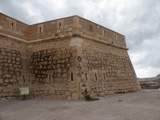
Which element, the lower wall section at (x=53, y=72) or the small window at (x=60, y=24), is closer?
the lower wall section at (x=53, y=72)

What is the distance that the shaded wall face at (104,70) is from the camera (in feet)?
36.9

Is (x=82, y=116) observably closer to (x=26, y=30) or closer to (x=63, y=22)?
(x=63, y=22)

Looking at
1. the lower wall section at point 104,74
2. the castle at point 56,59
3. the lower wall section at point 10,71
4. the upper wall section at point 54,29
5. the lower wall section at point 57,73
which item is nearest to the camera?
the lower wall section at point 10,71

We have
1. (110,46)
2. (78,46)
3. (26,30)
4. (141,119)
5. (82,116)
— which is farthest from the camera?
(110,46)

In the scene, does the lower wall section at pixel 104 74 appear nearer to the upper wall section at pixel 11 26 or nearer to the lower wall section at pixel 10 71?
the lower wall section at pixel 10 71

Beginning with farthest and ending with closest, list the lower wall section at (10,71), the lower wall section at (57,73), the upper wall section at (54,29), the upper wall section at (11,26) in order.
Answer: the upper wall section at (54,29)
the upper wall section at (11,26)
the lower wall section at (57,73)
the lower wall section at (10,71)

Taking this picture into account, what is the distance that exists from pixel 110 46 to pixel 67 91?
240 inches

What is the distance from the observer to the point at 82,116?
597cm

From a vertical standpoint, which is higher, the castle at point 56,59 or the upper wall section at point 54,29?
the upper wall section at point 54,29

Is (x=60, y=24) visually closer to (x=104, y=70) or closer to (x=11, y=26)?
(x=11, y=26)

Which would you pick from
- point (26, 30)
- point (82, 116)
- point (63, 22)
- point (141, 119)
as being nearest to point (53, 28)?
point (63, 22)

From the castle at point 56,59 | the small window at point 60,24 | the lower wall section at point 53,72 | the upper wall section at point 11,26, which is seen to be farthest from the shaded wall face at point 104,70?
the upper wall section at point 11,26

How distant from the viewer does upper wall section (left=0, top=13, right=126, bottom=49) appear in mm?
11469

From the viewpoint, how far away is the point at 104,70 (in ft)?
43.0
